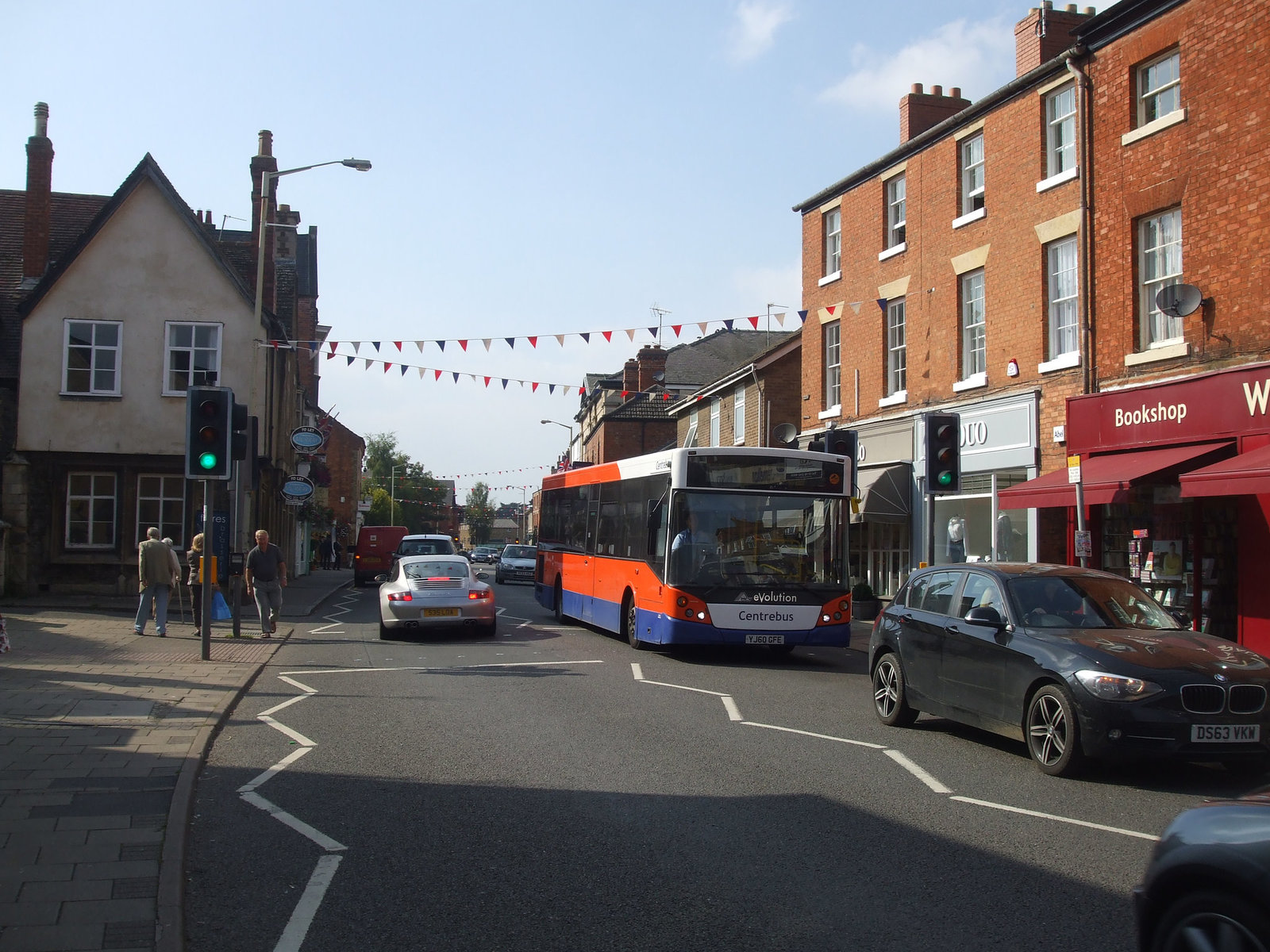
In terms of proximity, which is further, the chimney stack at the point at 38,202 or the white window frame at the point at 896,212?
the chimney stack at the point at 38,202

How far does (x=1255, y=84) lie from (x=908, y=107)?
10.1m

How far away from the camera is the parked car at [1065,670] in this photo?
26.0ft

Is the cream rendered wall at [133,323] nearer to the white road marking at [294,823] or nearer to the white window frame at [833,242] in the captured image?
the white window frame at [833,242]

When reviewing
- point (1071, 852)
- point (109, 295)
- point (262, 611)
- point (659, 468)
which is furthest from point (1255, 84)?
point (109, 295)

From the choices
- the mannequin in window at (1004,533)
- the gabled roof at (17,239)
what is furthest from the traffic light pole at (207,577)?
the gabled roof at (17,239)

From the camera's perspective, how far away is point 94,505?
90.9ft

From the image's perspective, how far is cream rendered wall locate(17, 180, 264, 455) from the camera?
27.3m

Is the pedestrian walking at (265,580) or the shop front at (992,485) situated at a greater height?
the shop front at (992,485)

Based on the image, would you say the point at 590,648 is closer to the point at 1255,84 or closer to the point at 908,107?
the point at 1255,84

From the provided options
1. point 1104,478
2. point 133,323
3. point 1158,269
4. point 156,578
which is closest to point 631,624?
point 1104,478

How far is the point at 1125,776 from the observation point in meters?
8.51

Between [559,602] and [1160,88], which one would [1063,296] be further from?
[559,602]

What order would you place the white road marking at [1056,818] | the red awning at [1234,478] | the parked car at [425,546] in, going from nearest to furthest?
the white road marking at [1056,818]
the red awning at [1234,478]
the parked car at [425,546]

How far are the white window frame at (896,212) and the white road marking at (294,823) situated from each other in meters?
20.1
